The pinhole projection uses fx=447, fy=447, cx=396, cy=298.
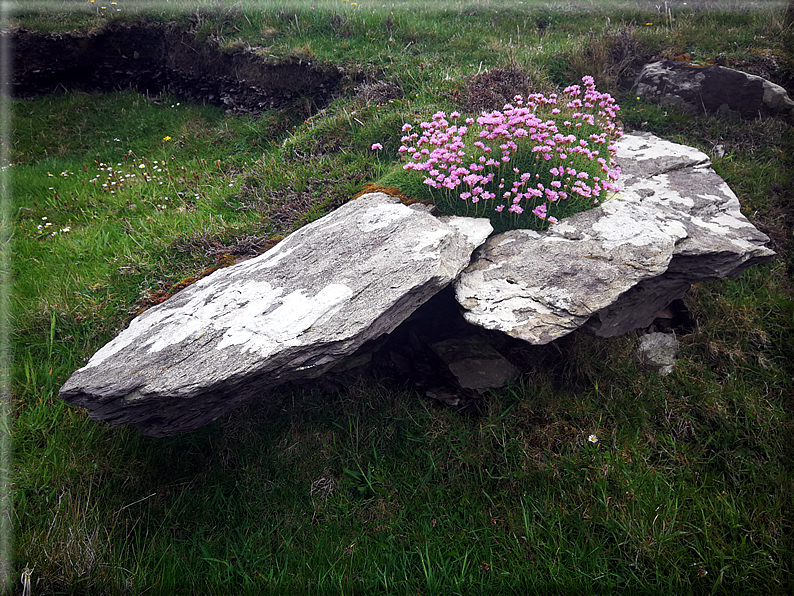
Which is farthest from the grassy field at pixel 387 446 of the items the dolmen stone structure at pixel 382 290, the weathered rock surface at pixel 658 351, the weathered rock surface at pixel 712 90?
the dolmen stone structure at pixel 382 290

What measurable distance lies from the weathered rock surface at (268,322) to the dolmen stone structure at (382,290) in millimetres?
12

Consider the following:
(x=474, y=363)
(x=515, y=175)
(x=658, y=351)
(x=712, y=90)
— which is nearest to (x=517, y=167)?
(x=515, y=175)

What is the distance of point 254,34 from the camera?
864cm

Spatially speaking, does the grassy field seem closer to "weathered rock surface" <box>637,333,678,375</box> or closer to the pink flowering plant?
"weathered rock surface" <box>637,333,678,375</box>

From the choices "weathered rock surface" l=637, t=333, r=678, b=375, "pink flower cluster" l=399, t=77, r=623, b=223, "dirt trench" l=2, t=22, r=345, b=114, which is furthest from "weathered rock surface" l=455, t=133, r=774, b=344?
"dirt trench" l=2, t=22, r=345, b=114

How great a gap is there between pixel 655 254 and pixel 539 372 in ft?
4.52

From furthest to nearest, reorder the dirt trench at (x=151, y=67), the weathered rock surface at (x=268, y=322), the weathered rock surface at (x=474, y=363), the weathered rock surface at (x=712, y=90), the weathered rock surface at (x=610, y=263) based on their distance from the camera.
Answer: the dirt trench at (x=151, y=67), the weathered rock surface at (x=712, y=90), the weathered rock surface at (x=474, y=363), the weathered rock surface at (x=610, y=263), the weathered rock surface at (x=268, y=322)

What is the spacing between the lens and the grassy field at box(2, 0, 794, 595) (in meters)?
3.01

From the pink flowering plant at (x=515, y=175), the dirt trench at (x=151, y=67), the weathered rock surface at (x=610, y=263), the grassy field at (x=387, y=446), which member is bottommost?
the grassy field at (x=387, y=446)

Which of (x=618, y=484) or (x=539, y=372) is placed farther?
(x=539, y=372)

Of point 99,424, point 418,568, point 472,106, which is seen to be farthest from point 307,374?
point 472,106

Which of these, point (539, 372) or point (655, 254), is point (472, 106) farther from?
point (539, 372)

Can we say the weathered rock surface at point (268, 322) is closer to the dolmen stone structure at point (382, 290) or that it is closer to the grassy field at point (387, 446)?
the dolmen stone structure at point (382, 290)

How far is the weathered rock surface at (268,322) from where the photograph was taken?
3.00 meters
